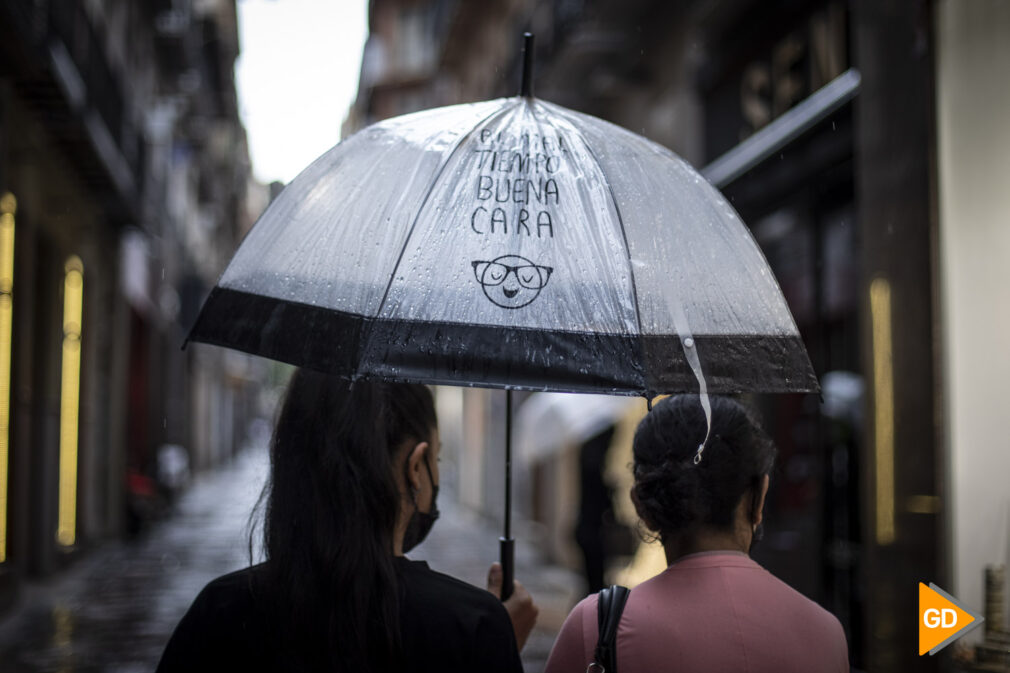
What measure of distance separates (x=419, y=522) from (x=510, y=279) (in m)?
0.52

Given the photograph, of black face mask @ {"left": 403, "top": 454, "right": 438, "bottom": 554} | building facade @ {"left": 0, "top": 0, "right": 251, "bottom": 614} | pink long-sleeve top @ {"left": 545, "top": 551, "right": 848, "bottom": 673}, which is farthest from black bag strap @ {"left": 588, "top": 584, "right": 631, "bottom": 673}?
building facade @ {"left": 0, "top": 0, "right": 251, "bottom": 614}

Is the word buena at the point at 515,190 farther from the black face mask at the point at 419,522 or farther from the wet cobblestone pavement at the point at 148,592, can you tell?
the wet cobblestone pavement at the point at 148,592

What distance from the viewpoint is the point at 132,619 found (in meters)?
9.32

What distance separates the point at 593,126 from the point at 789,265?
8.13 meters

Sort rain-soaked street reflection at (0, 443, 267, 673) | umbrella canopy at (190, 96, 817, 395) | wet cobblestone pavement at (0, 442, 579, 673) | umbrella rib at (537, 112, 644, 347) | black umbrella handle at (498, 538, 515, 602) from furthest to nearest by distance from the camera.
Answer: wet cobblestone pavement at (0, 442, 579, 673) < rain-soaked street reflection at (0, 443, 267, 673) < black umbrella handle at (498, 538, 515, 602) < umbrella rib at (537, 112, 644, 347) < umbrella canopy at (190, 96, 817, 395)

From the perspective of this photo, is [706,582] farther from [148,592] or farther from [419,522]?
[148,592]

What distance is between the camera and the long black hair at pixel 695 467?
223cm

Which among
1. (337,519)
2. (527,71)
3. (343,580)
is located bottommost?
(343,580)

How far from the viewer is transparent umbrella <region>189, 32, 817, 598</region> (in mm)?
2246

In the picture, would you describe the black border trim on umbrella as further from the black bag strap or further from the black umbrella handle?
the black umbrella handle

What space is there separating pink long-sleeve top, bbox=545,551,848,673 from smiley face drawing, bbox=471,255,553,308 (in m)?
0.61

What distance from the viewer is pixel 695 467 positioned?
2232 mm

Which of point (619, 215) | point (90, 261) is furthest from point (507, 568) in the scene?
point (90, 261)
